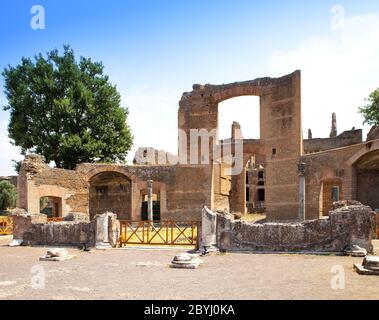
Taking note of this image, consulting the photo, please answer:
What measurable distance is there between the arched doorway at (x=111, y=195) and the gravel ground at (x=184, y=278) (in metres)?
16.5

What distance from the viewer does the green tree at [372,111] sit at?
33.8 m

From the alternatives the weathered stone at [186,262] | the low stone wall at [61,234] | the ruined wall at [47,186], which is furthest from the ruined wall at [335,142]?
the weathered stone at [186,262]

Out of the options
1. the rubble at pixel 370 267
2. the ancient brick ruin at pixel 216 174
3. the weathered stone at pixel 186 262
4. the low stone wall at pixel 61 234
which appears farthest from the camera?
the ancient brick ruin at pixel 216 174

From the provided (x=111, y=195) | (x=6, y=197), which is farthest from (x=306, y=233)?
(x=6, y=197)

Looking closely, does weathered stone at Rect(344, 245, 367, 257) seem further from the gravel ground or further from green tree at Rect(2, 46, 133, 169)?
green tree at Rect(2, 46, 133, 169)

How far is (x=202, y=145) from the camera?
24.9 m

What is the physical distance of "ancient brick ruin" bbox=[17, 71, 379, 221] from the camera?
20734mm

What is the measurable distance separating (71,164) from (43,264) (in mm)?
18630

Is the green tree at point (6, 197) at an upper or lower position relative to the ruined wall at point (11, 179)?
lower

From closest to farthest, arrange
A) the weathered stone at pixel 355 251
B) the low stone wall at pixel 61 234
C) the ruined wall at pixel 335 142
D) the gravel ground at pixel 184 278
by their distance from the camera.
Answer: the gravel ground at pixel 184 278 < the weathered stone at pixel 355 251 < the low stone wall at pixel 61 234 < the ruined wall at pixel 335 142

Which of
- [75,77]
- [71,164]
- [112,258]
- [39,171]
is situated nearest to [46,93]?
[75,77]

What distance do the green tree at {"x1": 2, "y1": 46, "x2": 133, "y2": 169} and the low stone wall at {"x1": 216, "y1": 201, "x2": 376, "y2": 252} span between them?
17902 millimetres

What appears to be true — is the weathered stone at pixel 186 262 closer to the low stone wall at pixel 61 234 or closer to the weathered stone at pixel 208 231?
the weathered stone at pixel 208 231

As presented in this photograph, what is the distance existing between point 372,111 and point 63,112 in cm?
2605
